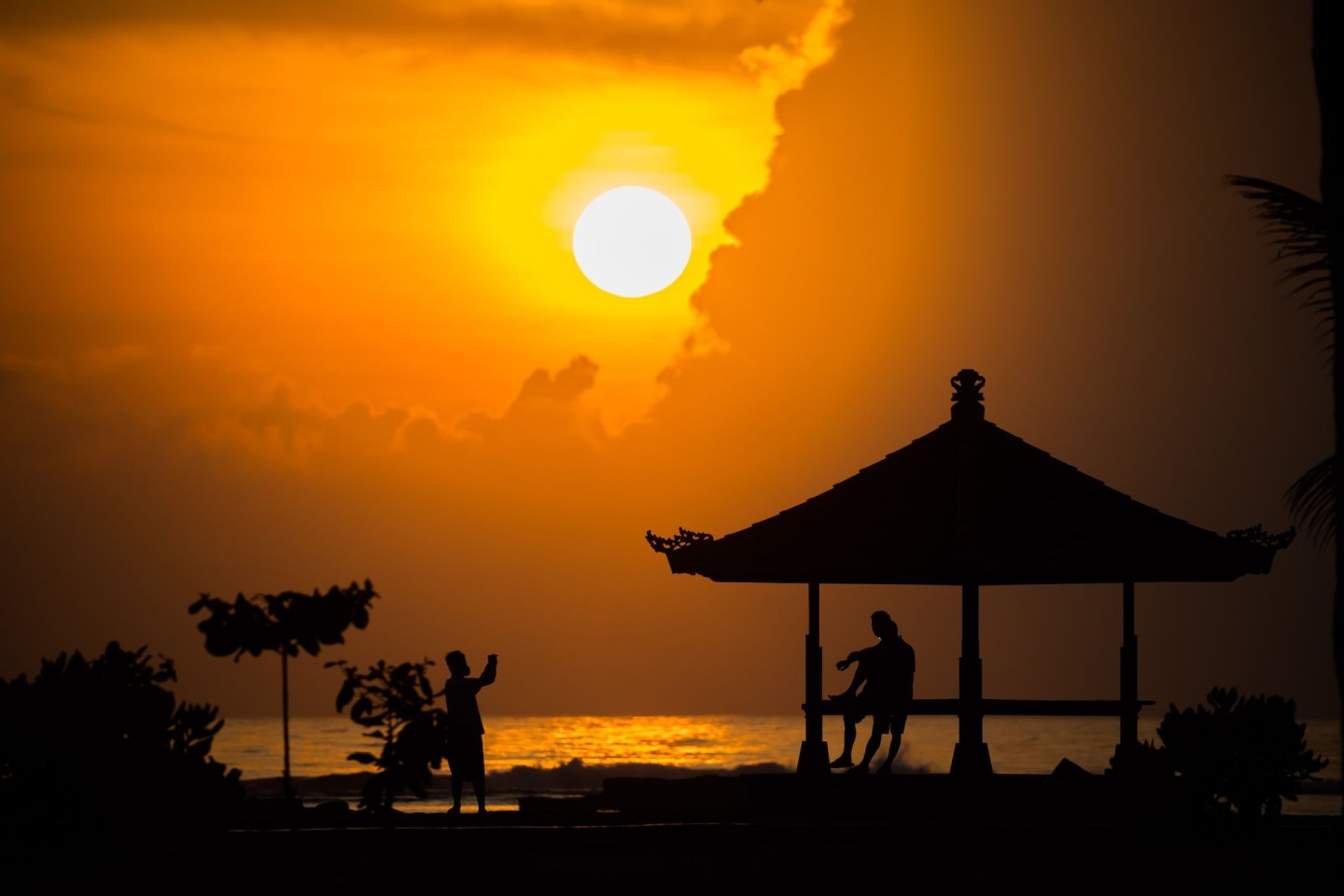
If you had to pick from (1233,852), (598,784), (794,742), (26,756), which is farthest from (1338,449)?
(794,742)

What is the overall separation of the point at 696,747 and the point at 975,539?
106 m

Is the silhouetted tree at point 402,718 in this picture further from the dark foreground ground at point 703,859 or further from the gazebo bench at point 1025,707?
the gazebo bench at point 1025,707

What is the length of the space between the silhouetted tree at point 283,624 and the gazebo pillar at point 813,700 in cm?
747

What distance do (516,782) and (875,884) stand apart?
270ft

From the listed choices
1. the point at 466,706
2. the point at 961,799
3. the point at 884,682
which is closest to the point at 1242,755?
the point at 961,799

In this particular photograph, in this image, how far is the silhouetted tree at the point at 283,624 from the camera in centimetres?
1412

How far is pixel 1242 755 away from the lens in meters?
17.4

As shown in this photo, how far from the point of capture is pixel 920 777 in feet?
63.1

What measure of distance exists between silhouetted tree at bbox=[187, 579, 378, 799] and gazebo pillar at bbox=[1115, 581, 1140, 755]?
31.0ft

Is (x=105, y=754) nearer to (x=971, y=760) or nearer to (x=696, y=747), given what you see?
(x=971, y=760)

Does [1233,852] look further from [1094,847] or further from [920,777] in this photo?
[920,777]

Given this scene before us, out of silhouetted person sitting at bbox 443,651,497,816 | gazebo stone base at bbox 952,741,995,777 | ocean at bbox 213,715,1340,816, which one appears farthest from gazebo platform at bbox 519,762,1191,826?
ocean at bbox 213,715,1340,816

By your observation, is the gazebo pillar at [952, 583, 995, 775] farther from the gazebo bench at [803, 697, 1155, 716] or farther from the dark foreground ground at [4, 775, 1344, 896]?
the dark foreground ground at [4, 775, 1344, 896]

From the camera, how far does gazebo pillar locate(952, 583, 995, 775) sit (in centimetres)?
1964
